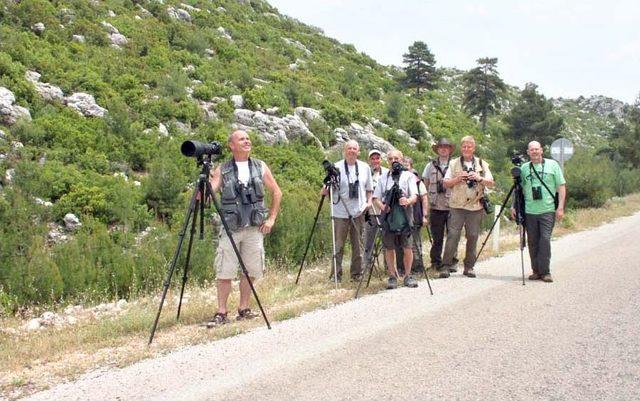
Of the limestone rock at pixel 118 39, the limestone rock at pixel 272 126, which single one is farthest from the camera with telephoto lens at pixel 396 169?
the limestone rock at pixel 118 39

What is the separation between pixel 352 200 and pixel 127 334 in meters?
3.97

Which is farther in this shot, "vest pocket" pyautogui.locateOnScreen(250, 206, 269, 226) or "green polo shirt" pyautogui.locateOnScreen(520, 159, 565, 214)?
"green polo shirt" pyautogui.locateOnScreen(520, 159, 565, 214)

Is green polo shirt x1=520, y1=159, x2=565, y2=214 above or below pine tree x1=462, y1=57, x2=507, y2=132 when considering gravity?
below

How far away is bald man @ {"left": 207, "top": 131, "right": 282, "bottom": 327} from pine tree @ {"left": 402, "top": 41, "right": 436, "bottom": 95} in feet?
131

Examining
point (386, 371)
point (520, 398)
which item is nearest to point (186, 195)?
Answer: point (386, 371)

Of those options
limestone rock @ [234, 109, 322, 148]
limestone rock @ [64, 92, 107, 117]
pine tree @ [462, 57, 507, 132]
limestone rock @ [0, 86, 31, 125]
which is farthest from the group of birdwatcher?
pine tree @ [462, 57, 507, 132]

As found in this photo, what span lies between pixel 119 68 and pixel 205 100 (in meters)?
3.34

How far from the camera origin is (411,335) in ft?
17.2

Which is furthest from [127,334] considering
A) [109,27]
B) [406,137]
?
[406,137]

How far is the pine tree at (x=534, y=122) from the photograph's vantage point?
127 ft

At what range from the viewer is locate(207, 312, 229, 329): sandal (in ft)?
18.8

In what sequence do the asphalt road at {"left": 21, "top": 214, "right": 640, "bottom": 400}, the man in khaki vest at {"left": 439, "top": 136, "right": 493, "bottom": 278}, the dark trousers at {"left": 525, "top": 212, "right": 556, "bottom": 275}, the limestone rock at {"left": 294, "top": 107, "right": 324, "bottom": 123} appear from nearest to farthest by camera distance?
the asphalt road at {"left": 21, "top": 214, "right": 640, "bottom": 400}
the dark trousers at {"left": 525, "top": 212, "right": 556, "bottom": 275}
the man in khaki vest at {"left": 439, "top": 136, "right": 493, "bottom": 278}
the limestone rock at {"left": 294, "top": 107, "right": 324, "bottom": 123}

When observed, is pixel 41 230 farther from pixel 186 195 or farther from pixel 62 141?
pixel 62 141

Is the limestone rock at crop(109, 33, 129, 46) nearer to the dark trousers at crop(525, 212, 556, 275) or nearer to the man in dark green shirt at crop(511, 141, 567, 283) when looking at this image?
the man in dark green shirt at crop(511, 141, 567, 283)
